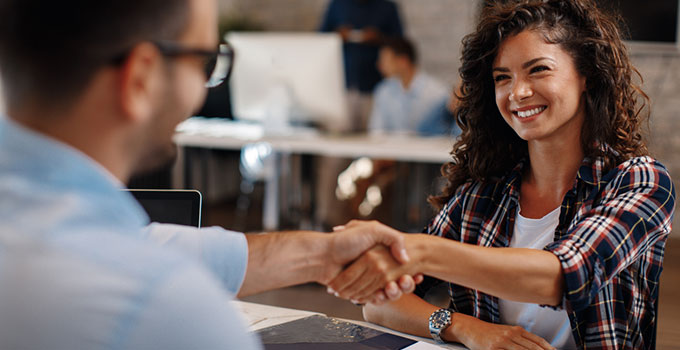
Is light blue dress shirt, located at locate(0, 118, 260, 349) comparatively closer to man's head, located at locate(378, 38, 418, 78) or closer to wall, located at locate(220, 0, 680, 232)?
man's head, located at locate(378, 38, 418, 78)

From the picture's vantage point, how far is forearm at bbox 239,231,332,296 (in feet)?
3.87

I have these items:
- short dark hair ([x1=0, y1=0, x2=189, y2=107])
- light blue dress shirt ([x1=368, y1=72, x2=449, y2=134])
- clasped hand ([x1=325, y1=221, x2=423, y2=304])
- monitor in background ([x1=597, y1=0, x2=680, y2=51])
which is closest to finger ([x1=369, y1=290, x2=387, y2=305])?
clasped hand ([x1=325, y1=221, x2=423, y2=304])

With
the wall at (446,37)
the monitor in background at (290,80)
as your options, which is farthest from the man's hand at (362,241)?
the wall at (446,37)

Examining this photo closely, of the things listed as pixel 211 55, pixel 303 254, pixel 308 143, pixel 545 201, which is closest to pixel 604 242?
pixel 545 201

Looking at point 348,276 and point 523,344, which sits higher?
point 348,276

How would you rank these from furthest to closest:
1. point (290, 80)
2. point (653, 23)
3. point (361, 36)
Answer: point (361, 36) < point (653, 23) < point (290, 80)

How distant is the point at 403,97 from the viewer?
4.64 m

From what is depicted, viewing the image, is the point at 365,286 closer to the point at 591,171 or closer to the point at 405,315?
the point at 405,315

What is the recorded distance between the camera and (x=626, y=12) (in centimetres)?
515

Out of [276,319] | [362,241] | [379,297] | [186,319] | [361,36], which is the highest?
[361,36]

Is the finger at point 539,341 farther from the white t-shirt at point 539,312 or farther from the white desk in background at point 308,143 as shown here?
the white desk in background at point 308,143

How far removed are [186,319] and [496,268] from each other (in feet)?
2.56

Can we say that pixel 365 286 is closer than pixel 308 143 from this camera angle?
Yes

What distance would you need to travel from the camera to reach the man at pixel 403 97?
4.57m
